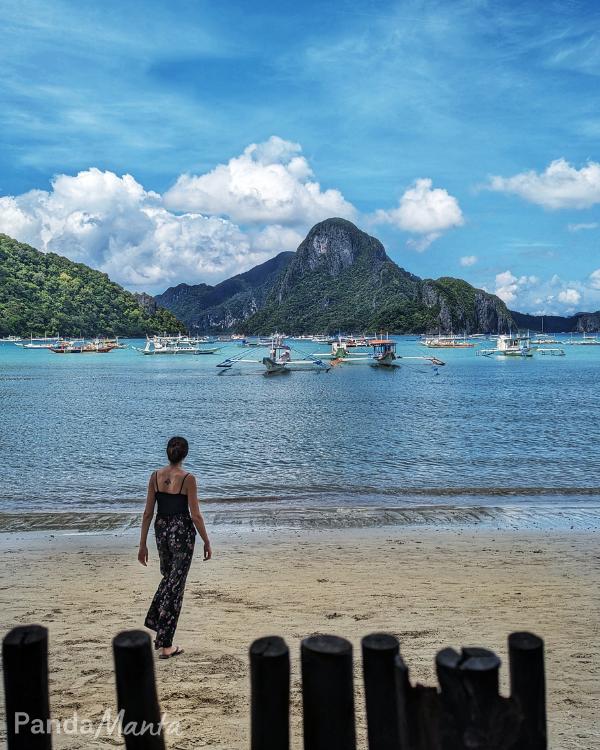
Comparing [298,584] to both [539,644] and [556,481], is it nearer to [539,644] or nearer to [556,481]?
[539,644]

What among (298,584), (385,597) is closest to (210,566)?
(298,584)

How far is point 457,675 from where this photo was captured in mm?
1981

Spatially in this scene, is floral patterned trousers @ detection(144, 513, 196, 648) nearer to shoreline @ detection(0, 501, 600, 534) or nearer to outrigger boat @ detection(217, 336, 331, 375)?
shoreline @ detection(0, 501, 600, 534)

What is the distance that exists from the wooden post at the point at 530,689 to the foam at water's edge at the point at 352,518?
11.4 metres

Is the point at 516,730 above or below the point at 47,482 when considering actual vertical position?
above

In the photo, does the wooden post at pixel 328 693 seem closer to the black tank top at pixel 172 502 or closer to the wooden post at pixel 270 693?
the wooden post at pixel 270 693

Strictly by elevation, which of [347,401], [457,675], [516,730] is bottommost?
[347,401]

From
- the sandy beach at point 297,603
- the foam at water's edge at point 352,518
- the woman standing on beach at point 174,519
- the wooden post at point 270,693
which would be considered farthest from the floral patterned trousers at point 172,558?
the foam at water's edge at point 352,518

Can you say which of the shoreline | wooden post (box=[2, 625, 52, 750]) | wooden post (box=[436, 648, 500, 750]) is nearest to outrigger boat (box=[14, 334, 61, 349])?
the shoreline

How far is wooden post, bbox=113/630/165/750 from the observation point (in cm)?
218

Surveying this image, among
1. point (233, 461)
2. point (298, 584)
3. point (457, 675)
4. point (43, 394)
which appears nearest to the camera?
→ point (457, 675)

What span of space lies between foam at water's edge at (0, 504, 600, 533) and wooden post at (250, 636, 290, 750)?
1126cm

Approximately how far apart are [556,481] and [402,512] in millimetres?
6756

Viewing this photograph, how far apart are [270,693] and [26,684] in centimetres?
75
